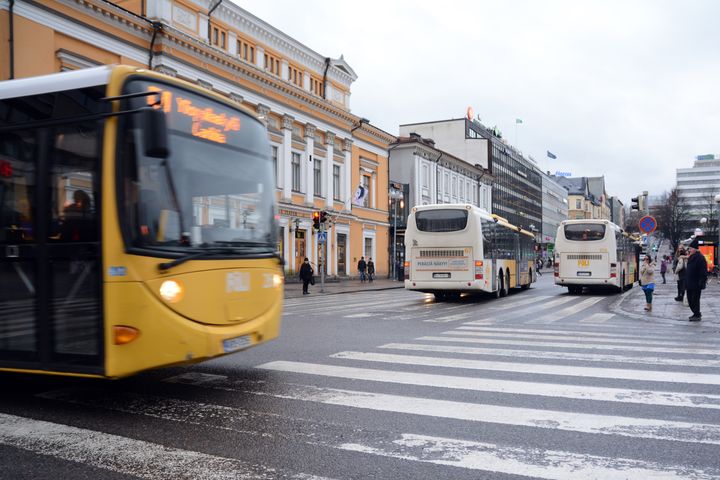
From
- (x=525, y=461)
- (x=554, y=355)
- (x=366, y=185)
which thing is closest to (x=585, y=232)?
(x=554, y=355)

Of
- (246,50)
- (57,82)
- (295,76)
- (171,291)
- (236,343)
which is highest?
(246,50)

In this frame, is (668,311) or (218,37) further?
(218,37)

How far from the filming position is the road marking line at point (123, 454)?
4.21 m

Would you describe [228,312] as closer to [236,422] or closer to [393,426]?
[236,422]

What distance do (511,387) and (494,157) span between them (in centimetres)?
8325

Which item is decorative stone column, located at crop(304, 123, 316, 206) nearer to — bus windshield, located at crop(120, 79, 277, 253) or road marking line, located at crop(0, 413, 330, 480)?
bus windshield, located at crop(120, 79, 277, 253)

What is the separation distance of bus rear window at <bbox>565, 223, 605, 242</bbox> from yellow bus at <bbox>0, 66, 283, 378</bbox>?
22.0 m

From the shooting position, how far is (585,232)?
26.1 meters

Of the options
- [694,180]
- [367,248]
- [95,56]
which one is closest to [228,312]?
[95,56]

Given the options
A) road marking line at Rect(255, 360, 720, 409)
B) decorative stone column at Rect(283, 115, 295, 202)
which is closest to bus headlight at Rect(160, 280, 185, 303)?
road marking line at Rect(255, 360, 720, 409)

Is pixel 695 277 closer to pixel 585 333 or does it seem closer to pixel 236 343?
pixel 585 333

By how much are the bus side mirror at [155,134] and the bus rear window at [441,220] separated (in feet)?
52.3

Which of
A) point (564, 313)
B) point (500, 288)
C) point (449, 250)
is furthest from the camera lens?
point (500, 288)

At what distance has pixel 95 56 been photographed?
88.2ft
